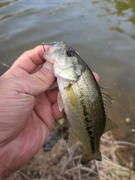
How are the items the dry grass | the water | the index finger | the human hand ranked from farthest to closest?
1. the water
2. the dry grass
3. the index finger
4. the human hand

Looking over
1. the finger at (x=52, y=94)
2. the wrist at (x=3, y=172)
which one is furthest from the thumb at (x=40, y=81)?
→ the wrist at (x=3, y=172)

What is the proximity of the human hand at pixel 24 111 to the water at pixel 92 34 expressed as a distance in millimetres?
2223

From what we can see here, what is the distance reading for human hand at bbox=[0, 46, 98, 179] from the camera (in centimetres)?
237

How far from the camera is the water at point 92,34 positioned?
5.83 meters

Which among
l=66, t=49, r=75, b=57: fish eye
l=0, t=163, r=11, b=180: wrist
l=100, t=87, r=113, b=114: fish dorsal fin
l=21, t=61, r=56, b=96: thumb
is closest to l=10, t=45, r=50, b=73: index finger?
l=21, t=61, r=56, b=96: thumb

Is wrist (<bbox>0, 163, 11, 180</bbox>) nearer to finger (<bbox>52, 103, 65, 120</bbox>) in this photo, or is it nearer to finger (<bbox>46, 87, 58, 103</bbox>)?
finger (<bbox>52, 103, 65, 120</bbox>)

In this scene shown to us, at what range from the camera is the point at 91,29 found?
8.12 m

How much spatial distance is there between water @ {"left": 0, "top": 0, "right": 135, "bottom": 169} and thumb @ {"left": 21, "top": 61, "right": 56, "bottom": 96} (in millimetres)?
2648

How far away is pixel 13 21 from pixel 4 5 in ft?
5.39

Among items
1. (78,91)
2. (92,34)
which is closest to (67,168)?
(78,91)

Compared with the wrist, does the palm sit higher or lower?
higher

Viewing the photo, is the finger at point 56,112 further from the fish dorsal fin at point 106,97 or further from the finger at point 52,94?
the fish dorsal fin at point 106,97

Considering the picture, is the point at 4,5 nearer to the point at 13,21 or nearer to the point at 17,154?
the point at 13,21

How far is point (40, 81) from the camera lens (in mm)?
2506
